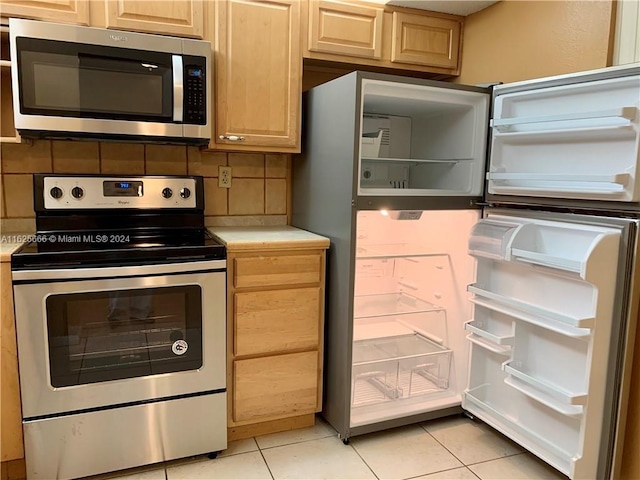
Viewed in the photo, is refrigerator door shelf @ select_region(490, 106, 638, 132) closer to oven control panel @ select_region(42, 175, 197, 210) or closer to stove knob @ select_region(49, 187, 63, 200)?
oven control panel @ select_region(42, 175, 197, 210)

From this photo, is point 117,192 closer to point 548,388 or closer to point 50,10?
point 50,10

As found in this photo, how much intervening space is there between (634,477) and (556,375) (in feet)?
1.29

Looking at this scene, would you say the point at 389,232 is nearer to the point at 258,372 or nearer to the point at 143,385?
the point at 258,372

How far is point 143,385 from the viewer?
1.76m

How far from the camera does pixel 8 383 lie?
5.35ft

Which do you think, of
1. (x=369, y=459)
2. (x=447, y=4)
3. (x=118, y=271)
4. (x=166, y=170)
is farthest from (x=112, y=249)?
(x=447, y=4)

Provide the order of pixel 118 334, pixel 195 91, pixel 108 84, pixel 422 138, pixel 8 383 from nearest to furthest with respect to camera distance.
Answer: pixel 8 383
pixel 118 334
pixel 108 84
pixel 195 91
pixel 422 138

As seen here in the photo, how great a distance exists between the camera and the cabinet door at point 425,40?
2330 millimetres

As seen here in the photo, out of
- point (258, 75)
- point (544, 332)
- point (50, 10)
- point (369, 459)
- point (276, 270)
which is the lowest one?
point (369, 459)

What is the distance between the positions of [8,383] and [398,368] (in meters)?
1.61

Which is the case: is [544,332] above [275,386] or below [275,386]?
above

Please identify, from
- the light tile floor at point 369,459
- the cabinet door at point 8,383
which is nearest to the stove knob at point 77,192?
the cabinet door at point 8,383

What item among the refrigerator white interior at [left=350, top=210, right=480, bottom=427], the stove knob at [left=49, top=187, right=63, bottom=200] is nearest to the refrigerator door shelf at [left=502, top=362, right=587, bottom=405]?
the refrigerator white interior at [left=350, top=210, right=480, bottom=427]

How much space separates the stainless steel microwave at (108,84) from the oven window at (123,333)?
666mm
